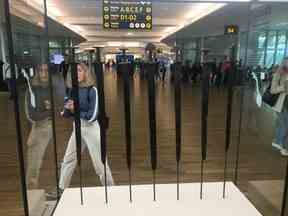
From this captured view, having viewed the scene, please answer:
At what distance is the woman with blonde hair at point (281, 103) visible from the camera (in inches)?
149

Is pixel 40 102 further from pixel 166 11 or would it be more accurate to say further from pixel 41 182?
pixel 166 11

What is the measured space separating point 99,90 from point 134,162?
297 cm

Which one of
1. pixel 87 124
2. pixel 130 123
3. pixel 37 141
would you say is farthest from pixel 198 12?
pixel 130 123

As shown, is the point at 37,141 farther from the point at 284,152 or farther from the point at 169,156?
the point at 284,152

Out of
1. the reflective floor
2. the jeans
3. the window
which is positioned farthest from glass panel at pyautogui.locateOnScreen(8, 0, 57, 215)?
the window

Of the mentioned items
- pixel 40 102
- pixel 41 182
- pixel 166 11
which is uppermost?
pixel 166 11

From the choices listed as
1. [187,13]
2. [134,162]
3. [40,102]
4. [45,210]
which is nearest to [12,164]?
[134,162]

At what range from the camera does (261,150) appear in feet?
14.7

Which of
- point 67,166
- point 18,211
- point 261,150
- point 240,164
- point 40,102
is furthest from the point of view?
point 261,150

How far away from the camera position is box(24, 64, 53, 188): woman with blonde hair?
6.74 ft

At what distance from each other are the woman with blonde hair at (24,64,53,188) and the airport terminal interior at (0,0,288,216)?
0.04 ft

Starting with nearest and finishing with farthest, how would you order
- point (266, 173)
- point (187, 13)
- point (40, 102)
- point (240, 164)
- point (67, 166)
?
point (40, 102) → point (67, 166) → point (266, 173) → point (240, 164) → point (187, 13)

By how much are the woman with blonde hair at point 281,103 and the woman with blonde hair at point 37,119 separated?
297cm

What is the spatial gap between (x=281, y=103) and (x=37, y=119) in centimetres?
328
